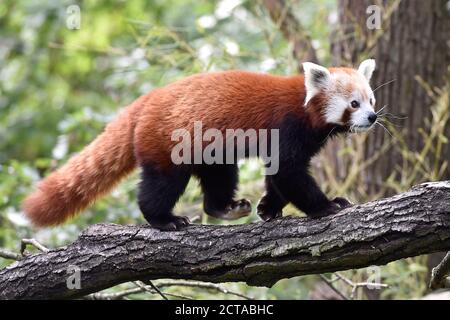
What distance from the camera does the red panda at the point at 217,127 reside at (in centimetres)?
381

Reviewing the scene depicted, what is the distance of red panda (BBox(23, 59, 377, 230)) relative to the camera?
3.81m

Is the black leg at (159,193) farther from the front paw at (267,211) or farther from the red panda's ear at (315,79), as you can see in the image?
the red panda's ear at (315,79)

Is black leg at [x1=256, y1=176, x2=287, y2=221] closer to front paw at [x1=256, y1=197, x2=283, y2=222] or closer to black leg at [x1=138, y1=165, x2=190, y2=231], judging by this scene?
front paw at [x1=256, y1=197, x2=283, y2=222]

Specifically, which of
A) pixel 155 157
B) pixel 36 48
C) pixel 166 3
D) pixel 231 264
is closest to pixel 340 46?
pixel 155 157

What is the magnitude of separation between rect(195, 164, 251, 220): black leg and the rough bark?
2.38ft

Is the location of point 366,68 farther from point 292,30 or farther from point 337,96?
point 292,30

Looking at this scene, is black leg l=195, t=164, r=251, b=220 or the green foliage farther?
the green foliage

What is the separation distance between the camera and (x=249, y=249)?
3.43 m

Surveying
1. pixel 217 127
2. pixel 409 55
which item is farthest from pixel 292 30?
pixel 217 127

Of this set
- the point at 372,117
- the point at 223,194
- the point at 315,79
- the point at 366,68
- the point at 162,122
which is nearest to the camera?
the point at 372,117

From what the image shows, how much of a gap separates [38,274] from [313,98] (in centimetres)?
177

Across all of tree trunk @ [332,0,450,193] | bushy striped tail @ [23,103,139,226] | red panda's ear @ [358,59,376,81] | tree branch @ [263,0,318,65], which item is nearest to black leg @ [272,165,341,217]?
red panda's ear @ [358,59,376,81]

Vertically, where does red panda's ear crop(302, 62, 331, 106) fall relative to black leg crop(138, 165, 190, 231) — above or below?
above

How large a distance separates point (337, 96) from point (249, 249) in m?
1.04
